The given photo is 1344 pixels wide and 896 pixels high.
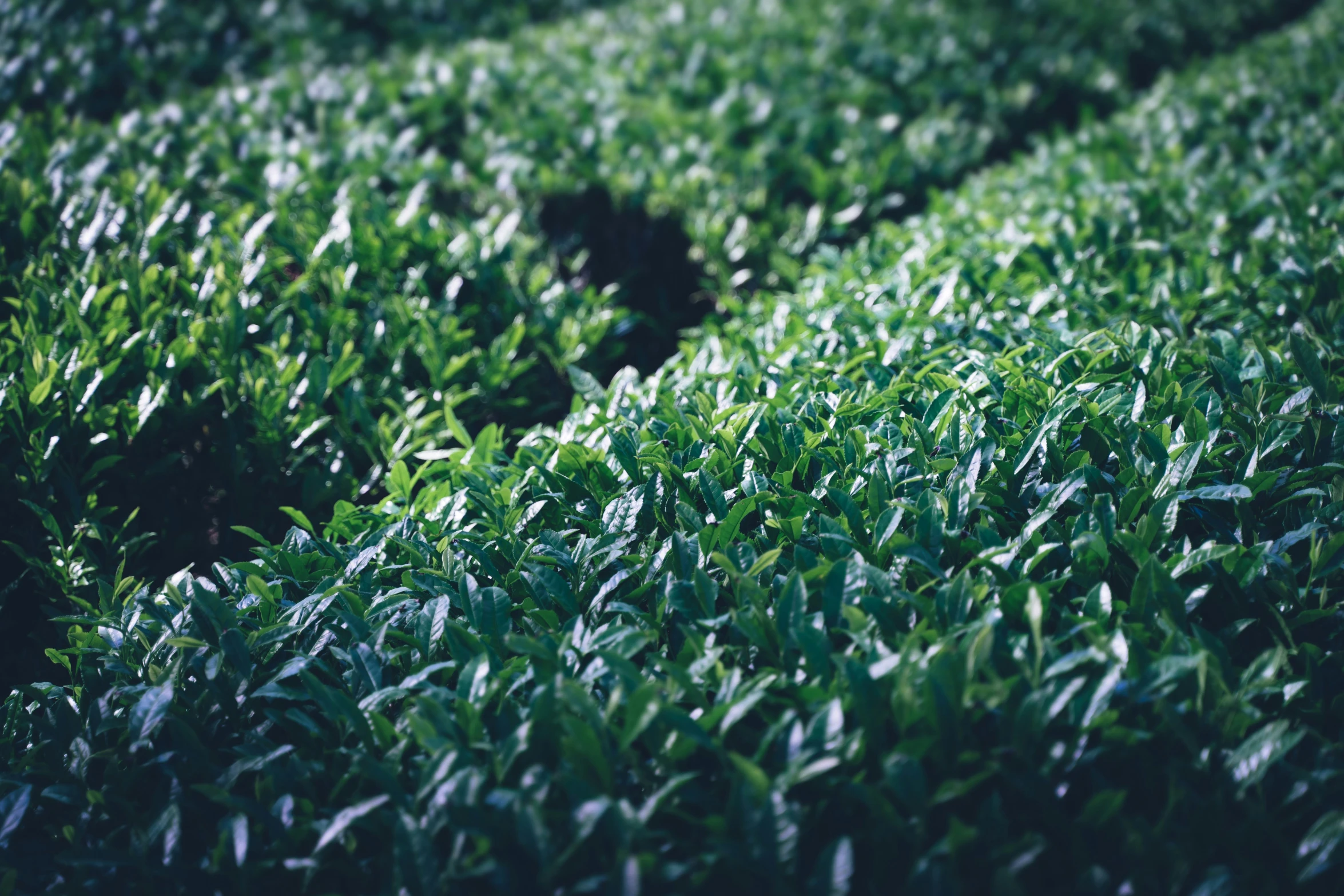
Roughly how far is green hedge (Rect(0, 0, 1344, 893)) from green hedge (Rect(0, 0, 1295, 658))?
57cm

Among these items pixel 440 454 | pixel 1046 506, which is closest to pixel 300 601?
pixel 440 454

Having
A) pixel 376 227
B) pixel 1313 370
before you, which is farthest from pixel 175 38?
pixel 1313 370

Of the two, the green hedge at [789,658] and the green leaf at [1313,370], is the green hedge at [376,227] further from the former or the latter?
the green leaf at [1313,370]

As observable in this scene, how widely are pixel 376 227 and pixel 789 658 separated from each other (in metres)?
2.84

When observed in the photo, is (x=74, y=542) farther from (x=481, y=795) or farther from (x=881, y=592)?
(x=881, y=592)

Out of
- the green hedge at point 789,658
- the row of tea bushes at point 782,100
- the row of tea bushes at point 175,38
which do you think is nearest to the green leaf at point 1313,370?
the green hedge at point 789,658

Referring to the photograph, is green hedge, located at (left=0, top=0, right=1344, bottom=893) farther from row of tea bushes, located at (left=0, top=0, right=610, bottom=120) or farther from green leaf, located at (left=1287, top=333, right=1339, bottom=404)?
row of tea bushes, located at (left=0, top=0, right=610, bottom=120)

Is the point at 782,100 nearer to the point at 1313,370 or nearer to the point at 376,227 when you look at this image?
the point at 376,227

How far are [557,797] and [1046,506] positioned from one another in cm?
122

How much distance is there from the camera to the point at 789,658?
170 cm

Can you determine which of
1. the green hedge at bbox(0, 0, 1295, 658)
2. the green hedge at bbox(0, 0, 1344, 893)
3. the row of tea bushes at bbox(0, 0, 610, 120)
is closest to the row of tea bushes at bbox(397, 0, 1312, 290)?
the green hedge at bbox(0, 0, 1295, 658)

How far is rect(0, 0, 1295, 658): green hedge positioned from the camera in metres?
2.81

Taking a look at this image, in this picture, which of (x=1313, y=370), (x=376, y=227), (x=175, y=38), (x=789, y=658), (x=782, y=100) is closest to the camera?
(x=789, y=658)

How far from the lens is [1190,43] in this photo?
782 cm
